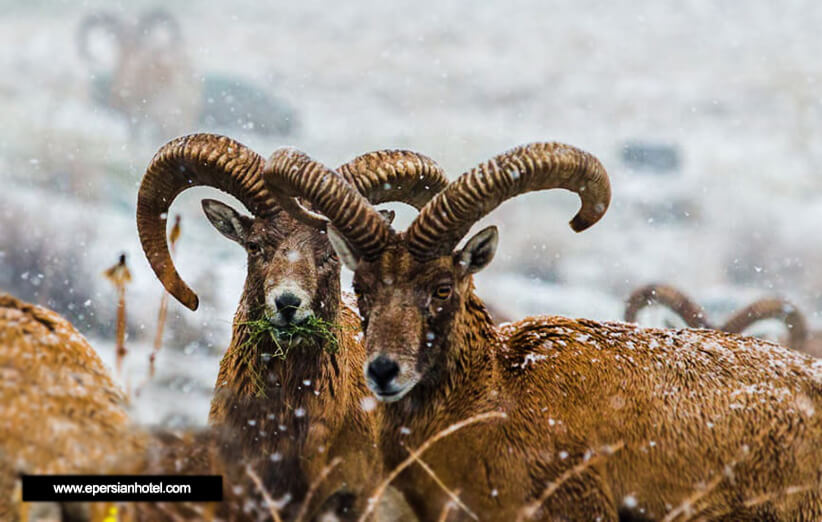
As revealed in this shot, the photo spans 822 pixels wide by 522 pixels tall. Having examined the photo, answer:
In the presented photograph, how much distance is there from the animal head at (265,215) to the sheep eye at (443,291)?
1.01m

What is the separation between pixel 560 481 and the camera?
502cm

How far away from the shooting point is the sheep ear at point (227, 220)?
6.34 metres

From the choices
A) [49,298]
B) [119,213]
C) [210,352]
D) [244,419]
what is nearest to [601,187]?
[244,419]

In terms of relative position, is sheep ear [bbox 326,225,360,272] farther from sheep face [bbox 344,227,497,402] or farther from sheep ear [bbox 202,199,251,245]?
sheep ear [bbox 202,199,251,245]

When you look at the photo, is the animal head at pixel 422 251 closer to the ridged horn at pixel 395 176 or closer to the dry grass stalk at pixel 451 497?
the dry grass stalk at pixel 451 497

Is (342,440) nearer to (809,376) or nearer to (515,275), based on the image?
(809,376)

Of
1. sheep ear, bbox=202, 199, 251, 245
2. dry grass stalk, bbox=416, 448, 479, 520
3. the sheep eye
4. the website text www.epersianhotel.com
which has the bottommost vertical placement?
dry grass stalk, bbox=416, 448, 479, 520

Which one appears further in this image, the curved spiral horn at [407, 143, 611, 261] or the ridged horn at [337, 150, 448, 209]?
the ridged horn at [337, 150, 448, 209]

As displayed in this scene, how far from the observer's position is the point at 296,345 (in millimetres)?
6062

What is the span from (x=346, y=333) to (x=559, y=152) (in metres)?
2.34

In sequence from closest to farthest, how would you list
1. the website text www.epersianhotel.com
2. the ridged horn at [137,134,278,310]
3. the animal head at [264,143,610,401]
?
the website text www.epersianhotel.com, the animal head at [264,143,610,401], the ridged horn at [137,134,278,310]

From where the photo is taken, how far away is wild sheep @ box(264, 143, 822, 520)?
509 cm

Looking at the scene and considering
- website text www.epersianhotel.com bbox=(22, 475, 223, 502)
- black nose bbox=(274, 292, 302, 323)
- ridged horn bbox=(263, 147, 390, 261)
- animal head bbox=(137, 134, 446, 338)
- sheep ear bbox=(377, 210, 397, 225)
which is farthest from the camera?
sheep ear bbox=(377, 210, 397, 225)

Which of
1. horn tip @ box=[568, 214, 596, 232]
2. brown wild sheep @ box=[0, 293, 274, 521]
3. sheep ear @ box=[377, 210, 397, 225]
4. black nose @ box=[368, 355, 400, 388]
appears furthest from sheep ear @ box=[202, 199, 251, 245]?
horn tip @ box=[568, 214, 596, 232]
